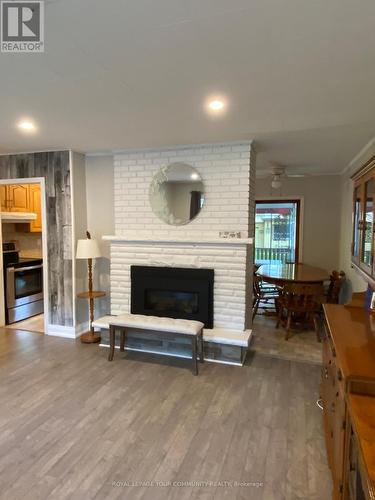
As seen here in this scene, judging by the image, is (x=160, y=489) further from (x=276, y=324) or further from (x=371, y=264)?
(x=276, y=324)

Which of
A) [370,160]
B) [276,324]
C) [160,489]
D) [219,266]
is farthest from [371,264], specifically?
[160,489]

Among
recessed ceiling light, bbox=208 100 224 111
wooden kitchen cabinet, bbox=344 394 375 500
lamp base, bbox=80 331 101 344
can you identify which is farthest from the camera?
lamp base, bbox=80 331 101 344

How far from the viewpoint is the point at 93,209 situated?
4.22 metres

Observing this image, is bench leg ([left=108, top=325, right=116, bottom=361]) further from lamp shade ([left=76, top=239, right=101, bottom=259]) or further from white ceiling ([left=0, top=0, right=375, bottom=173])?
white ceiling ([left=0, top=0, right=375, bottom=173])

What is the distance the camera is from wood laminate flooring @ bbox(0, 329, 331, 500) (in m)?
1.78

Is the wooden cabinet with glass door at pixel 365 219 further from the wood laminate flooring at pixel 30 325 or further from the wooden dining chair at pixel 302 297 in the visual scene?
the wood laminate flooring at pixel 30 325

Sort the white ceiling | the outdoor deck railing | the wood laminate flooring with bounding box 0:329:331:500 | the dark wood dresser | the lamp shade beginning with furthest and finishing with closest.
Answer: the outdoor deck railing < the lamp shade < the wood laminate flooring with bounding box 0:329:331:500 < the white ceiling < the dark wood dresser

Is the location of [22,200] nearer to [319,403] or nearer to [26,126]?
[26,126]

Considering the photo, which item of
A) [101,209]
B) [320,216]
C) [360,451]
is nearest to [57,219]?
[101,209]

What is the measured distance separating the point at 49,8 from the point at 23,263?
4.07 m

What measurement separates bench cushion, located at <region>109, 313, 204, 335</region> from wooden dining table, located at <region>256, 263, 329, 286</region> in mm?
1479

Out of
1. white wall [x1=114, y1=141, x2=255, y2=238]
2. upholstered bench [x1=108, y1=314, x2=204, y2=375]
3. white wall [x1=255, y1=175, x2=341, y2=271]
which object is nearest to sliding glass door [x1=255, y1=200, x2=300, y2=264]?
white wall [x1=255, y1=175, x2=341, y2=271]

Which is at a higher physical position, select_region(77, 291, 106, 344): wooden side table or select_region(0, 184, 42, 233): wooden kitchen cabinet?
select_region(0, 184, 42, 233): wooden kitchen cabinet

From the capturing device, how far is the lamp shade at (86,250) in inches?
148
